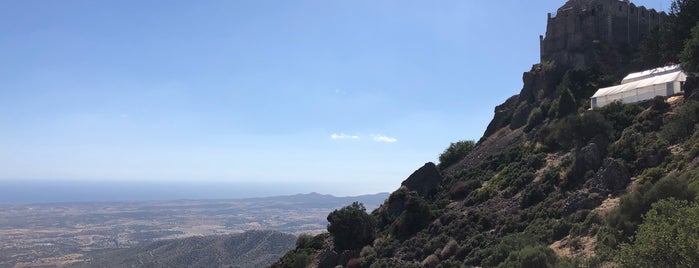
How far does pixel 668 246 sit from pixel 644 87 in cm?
2882

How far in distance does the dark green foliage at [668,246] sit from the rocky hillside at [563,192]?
0.03m

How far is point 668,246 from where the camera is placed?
37.2 feet

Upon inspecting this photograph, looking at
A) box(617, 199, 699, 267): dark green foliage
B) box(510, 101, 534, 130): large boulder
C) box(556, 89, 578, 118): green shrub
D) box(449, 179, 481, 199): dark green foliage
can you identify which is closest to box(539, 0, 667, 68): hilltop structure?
box(510, 101, 534, 130): large boulder

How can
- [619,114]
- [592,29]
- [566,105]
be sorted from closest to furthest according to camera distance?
1. [619,114]
2. [566,105]
3. [592,29]

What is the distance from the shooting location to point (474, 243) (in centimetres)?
2675

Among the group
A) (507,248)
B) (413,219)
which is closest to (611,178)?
(507,248)

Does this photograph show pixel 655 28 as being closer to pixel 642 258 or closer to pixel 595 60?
pixel 595 60

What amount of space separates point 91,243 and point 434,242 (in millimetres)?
174703

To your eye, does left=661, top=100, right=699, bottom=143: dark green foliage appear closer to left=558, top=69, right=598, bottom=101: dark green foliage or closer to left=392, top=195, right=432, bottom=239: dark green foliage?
left=392, top=195, right=432, bottom=239: dark green foliage

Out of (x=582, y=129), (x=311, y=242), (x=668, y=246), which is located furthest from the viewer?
(x=311, y=242)

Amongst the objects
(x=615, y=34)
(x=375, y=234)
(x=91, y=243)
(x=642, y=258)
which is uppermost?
(x=615, y=34)

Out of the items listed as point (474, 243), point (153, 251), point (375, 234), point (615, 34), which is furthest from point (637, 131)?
point (153, 251)

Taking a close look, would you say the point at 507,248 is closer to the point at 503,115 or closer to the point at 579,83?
the point at 579,83

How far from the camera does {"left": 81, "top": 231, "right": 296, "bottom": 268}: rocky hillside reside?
291 ft
